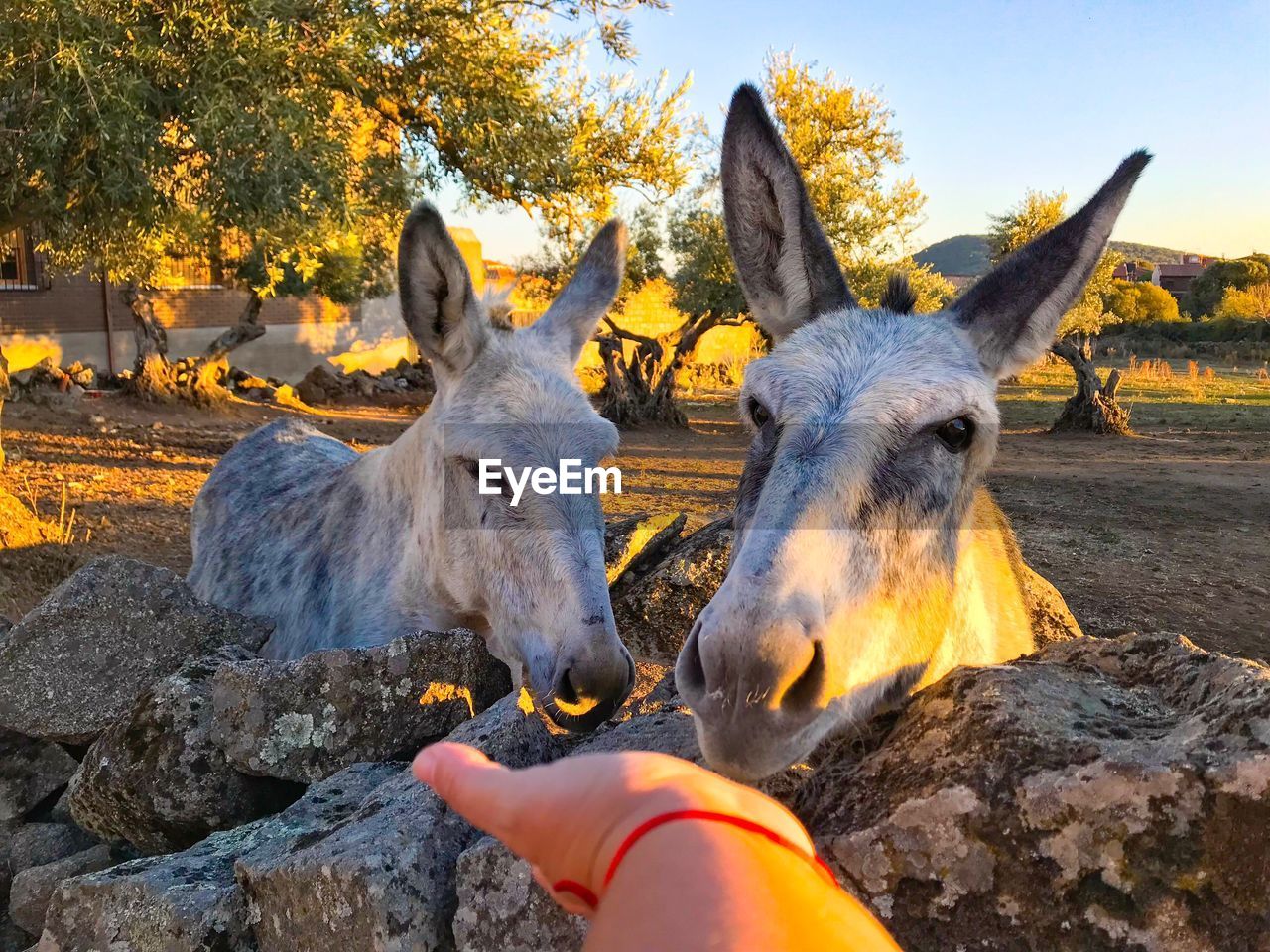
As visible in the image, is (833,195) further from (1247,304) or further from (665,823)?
(1247,304)

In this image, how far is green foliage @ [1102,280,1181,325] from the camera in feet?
177

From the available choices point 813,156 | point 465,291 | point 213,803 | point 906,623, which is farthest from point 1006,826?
point 813,156

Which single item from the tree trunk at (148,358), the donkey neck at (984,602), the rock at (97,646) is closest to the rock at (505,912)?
the donkey neck at (984,602)

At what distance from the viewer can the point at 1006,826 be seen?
1.49 metres

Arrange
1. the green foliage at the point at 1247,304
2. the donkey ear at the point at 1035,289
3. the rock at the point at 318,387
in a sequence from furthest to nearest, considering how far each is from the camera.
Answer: the green foliage at the point at 1247,304, the rock at the point at 318,387, the donkey ear at the point at 1035,289

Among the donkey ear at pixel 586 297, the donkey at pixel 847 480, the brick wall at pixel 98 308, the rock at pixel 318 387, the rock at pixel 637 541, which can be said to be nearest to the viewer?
the donkey at pixel 847 480

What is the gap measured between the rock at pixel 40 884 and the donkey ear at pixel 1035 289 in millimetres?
3109

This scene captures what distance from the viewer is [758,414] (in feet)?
7.60

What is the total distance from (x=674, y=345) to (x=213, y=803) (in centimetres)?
2224

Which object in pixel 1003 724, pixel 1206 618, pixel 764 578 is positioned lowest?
pixel 1206 618

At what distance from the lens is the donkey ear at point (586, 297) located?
4.19 meters

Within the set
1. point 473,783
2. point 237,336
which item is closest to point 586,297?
point 473,783

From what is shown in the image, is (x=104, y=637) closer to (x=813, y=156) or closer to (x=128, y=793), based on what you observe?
(x=128, y=793)

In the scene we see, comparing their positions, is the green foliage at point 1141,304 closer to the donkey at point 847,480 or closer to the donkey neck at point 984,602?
the donkey neck at point 984,602
